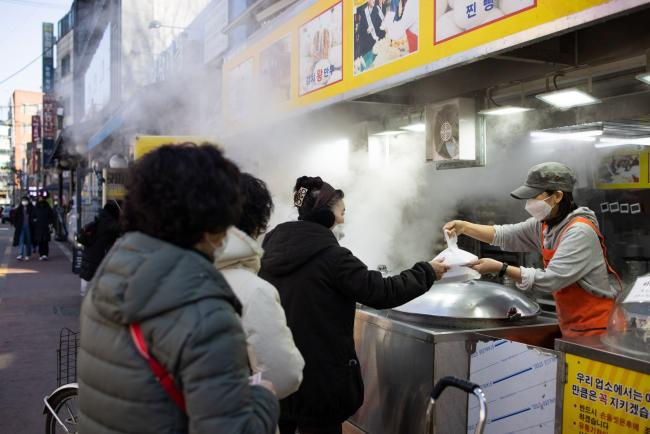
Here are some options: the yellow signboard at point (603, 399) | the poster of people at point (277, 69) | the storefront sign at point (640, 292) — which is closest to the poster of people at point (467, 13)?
the storefront sign at point (640, 292)

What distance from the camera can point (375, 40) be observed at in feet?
13.7

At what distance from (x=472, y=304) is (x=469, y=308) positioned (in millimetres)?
42

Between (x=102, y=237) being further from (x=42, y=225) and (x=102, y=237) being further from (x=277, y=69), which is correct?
(x=42, y=225)

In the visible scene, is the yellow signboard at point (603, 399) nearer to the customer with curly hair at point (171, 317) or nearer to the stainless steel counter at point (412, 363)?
the stainless steel counter at point (412, 363)

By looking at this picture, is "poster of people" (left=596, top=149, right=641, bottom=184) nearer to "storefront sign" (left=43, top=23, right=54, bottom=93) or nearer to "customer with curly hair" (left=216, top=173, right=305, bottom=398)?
"customer with curly hair" (left=216, top=173, right=305, bottom=398)

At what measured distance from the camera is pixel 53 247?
74.2 ft

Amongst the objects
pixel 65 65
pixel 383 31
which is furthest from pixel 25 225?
pixel 65 65

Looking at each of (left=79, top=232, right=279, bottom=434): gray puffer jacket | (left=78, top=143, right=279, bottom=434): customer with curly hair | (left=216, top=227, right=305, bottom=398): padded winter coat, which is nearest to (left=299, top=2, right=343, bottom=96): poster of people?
(left=216, top=227, right=305, bottom=398): padded winter coat

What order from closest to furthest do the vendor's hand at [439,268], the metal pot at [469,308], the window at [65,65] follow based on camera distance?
the vendor's hand at [439,268]
the metal pot at [469,308]
the window at [65,65]

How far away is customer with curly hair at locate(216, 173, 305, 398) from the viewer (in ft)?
6.70

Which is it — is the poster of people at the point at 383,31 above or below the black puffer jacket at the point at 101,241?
above

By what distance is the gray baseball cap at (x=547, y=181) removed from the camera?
10.6ft

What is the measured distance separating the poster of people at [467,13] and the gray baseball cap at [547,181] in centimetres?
90

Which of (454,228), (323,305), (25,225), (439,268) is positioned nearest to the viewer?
(323,305)
